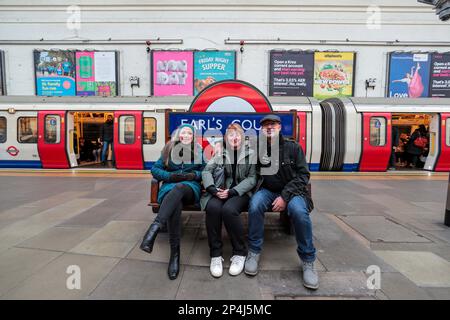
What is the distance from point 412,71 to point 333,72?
161 inches

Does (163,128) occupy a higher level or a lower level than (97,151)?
higher

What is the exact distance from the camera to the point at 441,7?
4188 mm

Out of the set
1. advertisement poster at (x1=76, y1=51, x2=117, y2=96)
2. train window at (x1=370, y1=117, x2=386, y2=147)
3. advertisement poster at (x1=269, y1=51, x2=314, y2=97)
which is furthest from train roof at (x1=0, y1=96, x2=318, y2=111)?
advertisement poster at (x1=76, y1=51, x2=117, y2=96)

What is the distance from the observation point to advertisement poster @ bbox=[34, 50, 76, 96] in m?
14.5

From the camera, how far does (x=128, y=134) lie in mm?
9867

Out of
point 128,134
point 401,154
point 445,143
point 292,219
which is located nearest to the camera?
point 292,219

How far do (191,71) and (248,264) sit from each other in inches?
520

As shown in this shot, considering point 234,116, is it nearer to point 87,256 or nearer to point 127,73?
point 87,256

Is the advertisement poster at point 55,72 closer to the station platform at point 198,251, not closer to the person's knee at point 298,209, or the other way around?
the station platform at point 198,251

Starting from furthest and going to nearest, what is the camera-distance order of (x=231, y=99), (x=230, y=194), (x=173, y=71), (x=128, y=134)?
1. (x=173, y=71)
2. (x=128, y=134)
3. (x=231, y=99)
4. (x=230, y=194)

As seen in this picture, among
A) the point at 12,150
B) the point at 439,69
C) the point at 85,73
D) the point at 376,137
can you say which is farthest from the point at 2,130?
the point at 439,69

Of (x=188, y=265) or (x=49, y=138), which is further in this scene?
(x=49, y=138)

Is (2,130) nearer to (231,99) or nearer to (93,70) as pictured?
(93,70)
